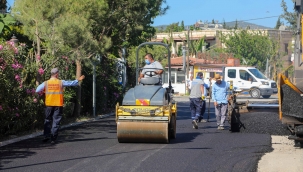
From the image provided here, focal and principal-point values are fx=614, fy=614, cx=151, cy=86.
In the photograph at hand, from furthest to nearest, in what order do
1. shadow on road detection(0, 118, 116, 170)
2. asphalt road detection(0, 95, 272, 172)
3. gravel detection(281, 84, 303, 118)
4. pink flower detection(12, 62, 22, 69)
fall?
pink flower detection(12, 62, 22, 69) < gravel detection(281, 84, 303, 118) < shadow on road detection(0, 118, 116, 170) < asphalt road detection(0, 95, 272, 172)

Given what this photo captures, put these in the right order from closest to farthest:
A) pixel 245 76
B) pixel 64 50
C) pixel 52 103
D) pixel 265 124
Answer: pixel 52 103
pixel 265 124
pixel 64 50
pixel 245 76

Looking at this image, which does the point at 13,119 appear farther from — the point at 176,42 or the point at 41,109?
the point at 176,42

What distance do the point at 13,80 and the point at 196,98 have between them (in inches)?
254

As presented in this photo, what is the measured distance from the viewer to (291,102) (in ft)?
42.5

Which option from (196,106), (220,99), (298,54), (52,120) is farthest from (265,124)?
(52,120)

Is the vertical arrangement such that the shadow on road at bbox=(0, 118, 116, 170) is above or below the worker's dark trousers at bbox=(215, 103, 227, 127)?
below

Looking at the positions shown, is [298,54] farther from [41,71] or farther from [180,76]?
[180,76]

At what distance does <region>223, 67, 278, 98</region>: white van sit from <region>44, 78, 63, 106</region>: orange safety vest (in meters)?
28.2

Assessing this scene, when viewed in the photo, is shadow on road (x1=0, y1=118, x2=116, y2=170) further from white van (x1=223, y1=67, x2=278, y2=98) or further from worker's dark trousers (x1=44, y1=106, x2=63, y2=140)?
white van (x1=223, y1=67, x2=278, y2=98)

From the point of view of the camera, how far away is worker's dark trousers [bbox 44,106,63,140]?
13.6 metres

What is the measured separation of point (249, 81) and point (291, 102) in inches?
1142

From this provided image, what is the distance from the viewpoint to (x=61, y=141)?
14.0 m

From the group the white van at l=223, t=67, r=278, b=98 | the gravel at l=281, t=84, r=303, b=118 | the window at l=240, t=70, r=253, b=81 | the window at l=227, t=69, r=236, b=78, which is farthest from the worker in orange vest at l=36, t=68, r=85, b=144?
the window at l=240, t=70, r=253, b=81

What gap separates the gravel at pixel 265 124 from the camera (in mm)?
16875
